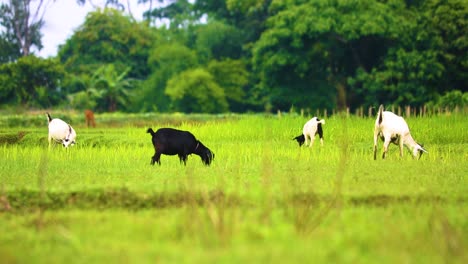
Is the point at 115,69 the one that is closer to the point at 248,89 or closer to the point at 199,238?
the point at 248,89

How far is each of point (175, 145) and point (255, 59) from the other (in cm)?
2545

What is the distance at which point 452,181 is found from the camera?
34.1 ft

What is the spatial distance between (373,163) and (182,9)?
46.0 meters

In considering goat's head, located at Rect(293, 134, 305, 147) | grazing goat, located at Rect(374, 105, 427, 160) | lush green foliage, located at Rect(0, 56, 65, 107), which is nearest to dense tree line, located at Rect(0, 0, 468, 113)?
lush green foliage, located at Rect(0, 56, 65, 107)

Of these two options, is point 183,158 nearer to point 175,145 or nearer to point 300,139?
point 175,145

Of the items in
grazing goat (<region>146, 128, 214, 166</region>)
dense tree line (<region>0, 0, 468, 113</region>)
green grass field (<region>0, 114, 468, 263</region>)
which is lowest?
green grass field (<region>0, 114, 468, 263</region>)

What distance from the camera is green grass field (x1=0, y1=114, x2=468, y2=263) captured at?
6305mm

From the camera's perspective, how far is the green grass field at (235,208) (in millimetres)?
6305

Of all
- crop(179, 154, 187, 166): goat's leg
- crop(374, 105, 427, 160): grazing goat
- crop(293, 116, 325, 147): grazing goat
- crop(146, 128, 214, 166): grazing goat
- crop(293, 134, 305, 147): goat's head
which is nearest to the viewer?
crop(146, 128, 214, 166): grazing goat

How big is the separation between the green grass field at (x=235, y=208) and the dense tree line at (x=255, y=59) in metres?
18.4

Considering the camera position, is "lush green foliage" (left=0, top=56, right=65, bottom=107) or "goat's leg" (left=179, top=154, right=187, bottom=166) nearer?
"goat's leg" (left=179, top=154, right=187, bottom=166)

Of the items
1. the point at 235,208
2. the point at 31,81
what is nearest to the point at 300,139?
the point at 235,208

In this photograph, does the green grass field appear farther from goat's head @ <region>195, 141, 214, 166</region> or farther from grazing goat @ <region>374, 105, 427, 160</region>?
grazing goat @ <region>374, 105, 427, 160</region>

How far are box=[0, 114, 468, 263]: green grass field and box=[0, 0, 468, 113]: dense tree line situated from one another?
60.5 feet
